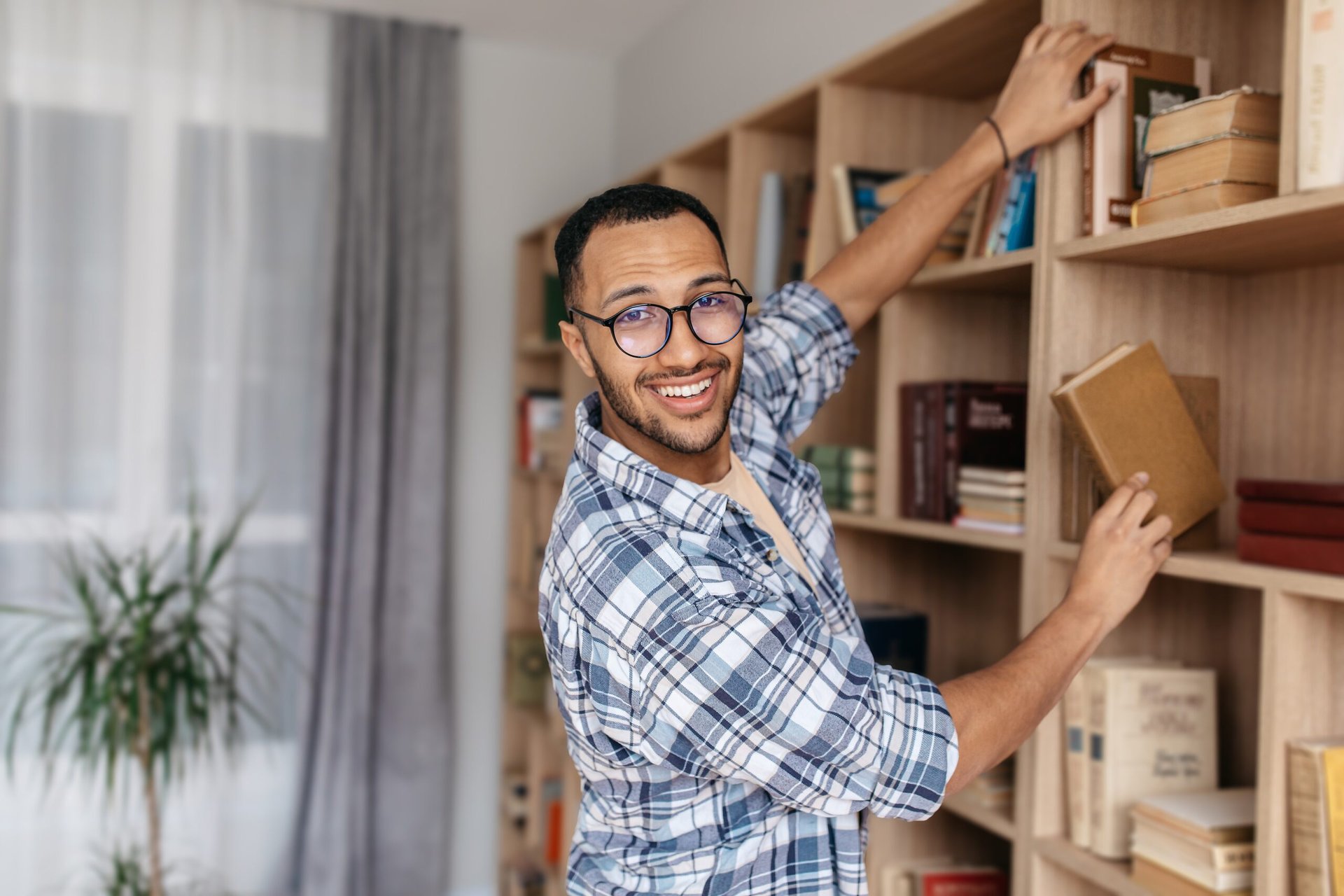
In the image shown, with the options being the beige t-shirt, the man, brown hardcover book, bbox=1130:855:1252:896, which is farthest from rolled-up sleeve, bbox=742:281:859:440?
brown hardcover book, bbox=1130:855:1252:896

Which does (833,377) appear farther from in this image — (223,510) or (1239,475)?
(223,510)

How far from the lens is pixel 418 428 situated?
3365 mm

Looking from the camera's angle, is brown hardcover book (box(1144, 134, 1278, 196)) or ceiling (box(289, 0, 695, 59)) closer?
brown hardcover book (box(1144, 134, 1278, 196))

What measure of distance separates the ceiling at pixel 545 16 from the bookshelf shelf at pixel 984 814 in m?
2.42

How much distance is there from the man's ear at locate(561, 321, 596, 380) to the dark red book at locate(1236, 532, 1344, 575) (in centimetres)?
73

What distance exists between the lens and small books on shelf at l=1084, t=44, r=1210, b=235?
1.37 metres

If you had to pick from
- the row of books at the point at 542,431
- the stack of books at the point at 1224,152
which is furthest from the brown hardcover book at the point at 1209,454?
the row of books at the point at 542,431

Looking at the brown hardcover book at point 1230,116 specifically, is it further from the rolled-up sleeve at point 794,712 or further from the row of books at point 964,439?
the rolled-up sleeve at point 794,712

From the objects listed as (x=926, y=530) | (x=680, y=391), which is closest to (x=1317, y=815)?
(x=926, y=530)

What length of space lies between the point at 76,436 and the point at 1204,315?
2.87 m

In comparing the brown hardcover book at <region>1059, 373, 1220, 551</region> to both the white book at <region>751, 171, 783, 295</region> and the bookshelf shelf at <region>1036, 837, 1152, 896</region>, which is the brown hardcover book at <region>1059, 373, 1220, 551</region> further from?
the white book at <region>751, 171, 783, 295</region>

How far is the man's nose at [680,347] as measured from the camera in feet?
3.97

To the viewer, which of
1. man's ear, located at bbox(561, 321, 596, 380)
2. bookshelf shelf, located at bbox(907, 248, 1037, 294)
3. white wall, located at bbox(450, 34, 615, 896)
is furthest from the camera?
white wall, located at bbox(450, 34, 615, 896)

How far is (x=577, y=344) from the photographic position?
1326 mm
